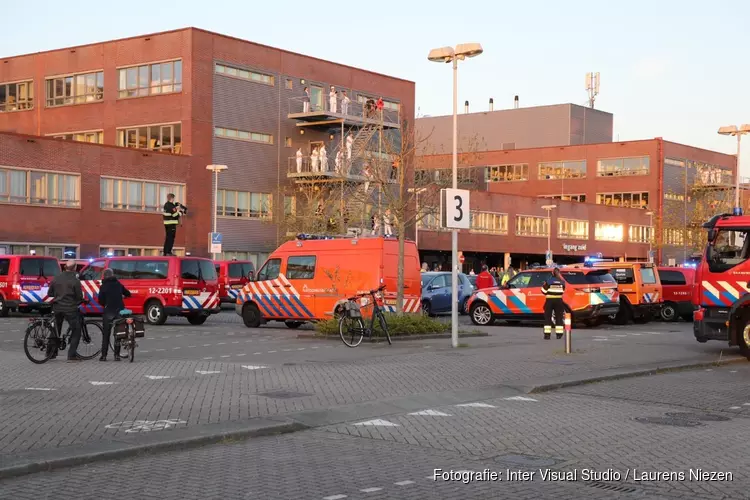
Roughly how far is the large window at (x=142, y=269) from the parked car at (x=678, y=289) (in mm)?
16763

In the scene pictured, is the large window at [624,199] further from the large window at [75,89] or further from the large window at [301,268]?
the large window at [301,268]

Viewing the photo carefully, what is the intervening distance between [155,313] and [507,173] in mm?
67849

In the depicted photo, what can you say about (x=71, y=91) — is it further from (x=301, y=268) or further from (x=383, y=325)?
(x=383, y=325)

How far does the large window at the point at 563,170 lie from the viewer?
89438 mm

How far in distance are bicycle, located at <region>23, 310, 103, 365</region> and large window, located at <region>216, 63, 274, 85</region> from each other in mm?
36630

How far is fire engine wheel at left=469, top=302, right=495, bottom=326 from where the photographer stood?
30.2m

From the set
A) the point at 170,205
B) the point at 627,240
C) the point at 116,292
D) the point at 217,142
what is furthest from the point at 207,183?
the point at 627,240

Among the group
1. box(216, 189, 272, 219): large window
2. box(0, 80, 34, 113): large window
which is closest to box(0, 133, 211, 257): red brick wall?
box(216, 189, 272, 219): large window

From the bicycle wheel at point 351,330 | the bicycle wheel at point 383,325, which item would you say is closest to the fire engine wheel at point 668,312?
the bicycle wheel at point 383,325

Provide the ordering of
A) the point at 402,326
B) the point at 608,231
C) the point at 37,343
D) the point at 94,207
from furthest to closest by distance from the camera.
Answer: the point at 608,231 < the point at 94,207 < the point at 402,326 < the point at 37,343

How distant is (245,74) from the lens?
178ft

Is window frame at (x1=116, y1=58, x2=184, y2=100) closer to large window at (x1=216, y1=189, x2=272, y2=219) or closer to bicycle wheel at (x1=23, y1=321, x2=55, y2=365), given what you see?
large window at (x1=216, y1=189, x2=272, y2=219)

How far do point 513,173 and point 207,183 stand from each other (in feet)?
152

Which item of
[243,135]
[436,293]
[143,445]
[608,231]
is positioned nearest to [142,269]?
[436,293]
